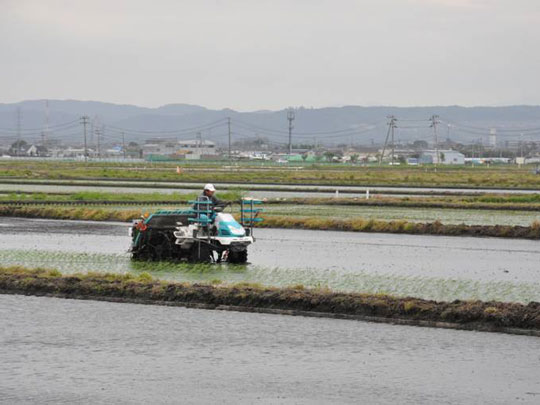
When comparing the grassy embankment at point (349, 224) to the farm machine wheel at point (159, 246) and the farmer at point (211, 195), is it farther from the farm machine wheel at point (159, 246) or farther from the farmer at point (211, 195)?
the farmer at point (211, 195)

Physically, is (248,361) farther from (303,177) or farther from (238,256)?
(303,177)

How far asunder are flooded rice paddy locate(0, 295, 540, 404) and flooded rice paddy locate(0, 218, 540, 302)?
3.67 meters

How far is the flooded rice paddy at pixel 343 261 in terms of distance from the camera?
20250 mm

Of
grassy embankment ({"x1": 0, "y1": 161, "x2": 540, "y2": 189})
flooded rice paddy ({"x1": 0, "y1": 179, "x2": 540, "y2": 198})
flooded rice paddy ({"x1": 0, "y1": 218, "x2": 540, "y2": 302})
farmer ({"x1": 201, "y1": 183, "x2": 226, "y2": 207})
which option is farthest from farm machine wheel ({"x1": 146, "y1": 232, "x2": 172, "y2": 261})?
grassy embankment ({"x1": 0, "y1": 161, "x2": 540, "y2": 189})

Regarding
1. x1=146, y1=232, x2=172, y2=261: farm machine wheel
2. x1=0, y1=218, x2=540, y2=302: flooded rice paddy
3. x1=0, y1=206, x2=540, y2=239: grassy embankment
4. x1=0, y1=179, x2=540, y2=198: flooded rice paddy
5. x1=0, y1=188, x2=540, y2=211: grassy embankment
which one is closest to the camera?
x1=0, y1=218, x2=540, y2=302: flooded rice paddy

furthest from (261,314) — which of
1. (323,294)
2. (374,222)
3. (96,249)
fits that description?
(374,222)

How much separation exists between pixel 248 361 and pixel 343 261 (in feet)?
37.3

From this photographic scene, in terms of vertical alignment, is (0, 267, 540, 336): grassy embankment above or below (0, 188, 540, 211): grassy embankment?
below

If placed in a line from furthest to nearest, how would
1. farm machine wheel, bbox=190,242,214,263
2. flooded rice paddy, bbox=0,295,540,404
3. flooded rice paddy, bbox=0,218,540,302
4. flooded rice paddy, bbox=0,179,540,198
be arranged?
flooded rice paddy, bbox=0,179,540,198 → farm machine wheel, bbox=190,242,214,263 → flooded rice paddy, bbox=0,218,540,302 → flooded rice paddy, bbox=0,295,540,404

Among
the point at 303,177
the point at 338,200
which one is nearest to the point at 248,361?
the point at 338,200

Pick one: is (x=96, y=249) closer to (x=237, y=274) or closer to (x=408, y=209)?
(x=237, y=274)

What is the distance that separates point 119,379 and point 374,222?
23.5m

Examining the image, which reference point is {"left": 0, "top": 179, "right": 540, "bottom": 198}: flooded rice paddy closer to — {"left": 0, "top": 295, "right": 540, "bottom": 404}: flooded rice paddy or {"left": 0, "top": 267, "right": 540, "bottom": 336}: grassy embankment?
{"left": 0, "top": 267, "right": 540, "bottom": 336}: grassy embankment

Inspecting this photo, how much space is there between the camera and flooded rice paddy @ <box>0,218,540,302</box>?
66.4ft
